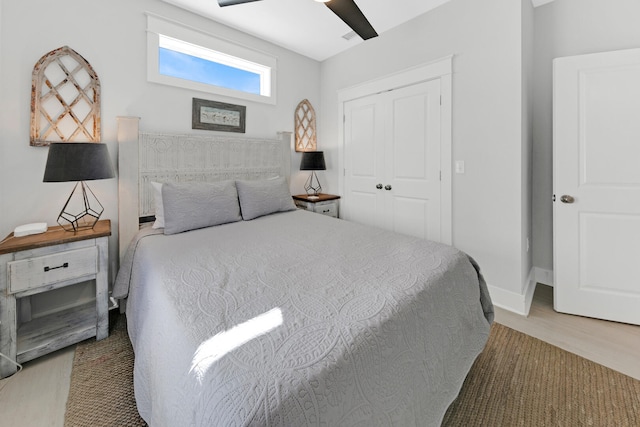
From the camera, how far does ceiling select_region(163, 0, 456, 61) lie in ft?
8.58

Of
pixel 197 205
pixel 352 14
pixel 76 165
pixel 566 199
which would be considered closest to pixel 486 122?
pixel 566 199

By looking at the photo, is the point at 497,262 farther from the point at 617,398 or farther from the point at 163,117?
the point at 163,117

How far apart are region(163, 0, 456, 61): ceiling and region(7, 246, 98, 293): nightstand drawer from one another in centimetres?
234

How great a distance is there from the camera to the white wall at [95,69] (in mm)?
1908

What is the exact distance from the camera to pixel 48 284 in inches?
67.9

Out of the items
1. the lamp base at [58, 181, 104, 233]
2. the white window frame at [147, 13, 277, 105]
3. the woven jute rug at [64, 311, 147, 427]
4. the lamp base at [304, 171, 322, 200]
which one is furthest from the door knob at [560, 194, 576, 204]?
the lamp base at [58, 181, 104, 233]

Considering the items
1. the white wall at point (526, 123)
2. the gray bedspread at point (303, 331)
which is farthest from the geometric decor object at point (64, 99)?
the white wall at point (526, 123)

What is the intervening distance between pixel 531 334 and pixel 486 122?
67.9 inches

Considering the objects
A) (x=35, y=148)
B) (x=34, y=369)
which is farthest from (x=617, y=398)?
(x=35, y=148)

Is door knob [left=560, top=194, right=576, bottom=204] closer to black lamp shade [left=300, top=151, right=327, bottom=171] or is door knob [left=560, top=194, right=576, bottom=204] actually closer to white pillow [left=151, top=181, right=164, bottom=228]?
black lamp shade [left=300, top=151, right=327, bottom=171]

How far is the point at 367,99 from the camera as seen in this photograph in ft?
11.1

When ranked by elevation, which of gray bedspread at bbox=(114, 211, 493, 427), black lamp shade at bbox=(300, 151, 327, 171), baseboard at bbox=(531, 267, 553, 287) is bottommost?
baseboard at bbox=(531, 267, 553, 287)

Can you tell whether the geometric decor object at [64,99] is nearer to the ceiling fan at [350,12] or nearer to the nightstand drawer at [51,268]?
the nightstand drawer at [51,268]

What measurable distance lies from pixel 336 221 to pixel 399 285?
1324 millimetres
